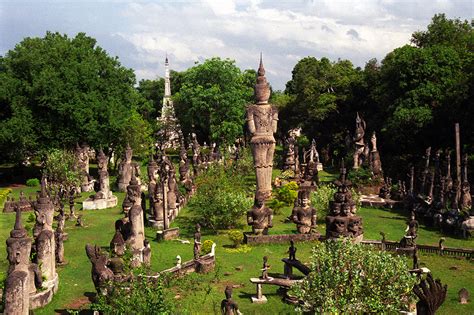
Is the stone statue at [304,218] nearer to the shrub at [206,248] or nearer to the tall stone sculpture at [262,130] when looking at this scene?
the shrub at [206,248]

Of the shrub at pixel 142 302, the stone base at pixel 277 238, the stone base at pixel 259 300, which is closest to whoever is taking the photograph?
the shrub at pixel 142 302

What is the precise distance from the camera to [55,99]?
145 ft

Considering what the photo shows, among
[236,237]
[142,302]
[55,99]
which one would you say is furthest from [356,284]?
[55,99]

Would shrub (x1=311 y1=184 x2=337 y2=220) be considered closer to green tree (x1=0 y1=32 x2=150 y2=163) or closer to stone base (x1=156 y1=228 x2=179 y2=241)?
stone base (x1=156 y1=228 x2=179 y2=241)

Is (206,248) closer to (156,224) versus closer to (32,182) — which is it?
(156,224)

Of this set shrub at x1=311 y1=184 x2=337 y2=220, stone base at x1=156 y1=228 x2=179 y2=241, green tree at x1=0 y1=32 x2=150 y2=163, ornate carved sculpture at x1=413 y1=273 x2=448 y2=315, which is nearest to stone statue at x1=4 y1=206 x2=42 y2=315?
ornate carved sculpture at x1=413 y1=273 x2=448 y2=315

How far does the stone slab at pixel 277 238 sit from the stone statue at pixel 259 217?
1.73 feet

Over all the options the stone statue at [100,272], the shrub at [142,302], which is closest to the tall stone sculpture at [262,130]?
the stone statue at [100,272]

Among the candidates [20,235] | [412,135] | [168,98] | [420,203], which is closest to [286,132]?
[168,98]

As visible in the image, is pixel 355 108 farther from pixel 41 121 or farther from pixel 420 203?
pixel 41 121

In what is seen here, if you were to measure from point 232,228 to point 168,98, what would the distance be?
5742cm

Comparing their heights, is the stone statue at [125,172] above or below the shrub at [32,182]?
above

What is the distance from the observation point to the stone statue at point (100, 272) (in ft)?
53.1

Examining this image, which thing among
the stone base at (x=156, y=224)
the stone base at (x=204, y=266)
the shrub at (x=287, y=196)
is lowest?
the stone base at (x=204, y=266)
